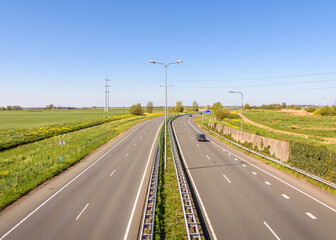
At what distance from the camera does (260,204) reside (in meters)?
12.0

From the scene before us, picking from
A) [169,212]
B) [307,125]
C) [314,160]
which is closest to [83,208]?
[169,212]

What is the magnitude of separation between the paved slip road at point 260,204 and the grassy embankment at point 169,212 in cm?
155

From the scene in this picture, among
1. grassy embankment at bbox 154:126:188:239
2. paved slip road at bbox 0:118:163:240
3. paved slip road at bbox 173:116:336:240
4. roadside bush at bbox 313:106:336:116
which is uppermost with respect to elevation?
roadside bush at bbox 313:106:336:116

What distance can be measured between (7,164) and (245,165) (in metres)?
29.4

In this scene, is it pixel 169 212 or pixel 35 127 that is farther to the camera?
pixel 35 127

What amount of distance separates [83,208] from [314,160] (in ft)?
63.1

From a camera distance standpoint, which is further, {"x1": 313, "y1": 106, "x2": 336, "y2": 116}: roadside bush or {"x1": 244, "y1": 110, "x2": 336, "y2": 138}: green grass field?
{"x1": 313, "y1": 106, "x2": 336, "y2": 116}: roadside bush

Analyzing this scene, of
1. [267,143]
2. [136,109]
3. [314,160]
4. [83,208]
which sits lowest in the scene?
[83,208]

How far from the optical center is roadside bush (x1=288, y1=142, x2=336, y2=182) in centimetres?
1460

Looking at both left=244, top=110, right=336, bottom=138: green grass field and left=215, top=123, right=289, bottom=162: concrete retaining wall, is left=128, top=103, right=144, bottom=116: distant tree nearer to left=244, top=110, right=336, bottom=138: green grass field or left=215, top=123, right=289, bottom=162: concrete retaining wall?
left=244, top=110, right=336, bottom=138: green grass field

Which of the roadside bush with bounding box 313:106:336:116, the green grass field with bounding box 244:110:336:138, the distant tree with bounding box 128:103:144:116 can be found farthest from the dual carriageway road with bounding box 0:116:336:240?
the roadside bush with bounding box 313:106:336:116

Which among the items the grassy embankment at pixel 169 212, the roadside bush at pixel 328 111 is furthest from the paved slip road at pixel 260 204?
the roadside bush at pixel 328 111

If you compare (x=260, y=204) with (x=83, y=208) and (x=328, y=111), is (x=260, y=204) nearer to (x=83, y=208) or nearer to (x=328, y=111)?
(x=83, y=208)

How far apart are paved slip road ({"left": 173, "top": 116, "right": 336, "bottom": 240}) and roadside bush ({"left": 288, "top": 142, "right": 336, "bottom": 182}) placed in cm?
160
